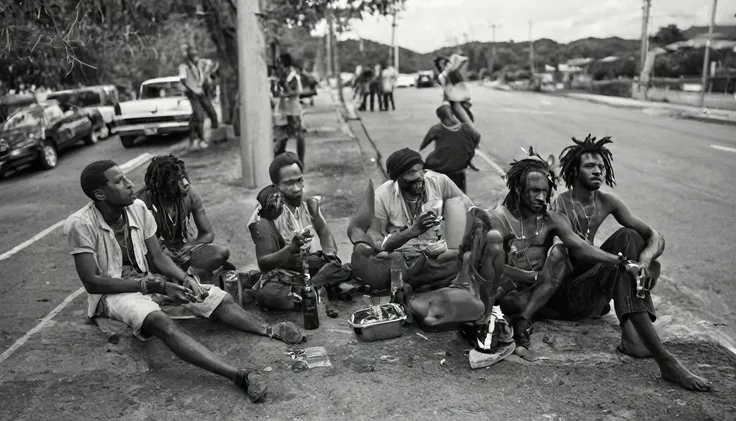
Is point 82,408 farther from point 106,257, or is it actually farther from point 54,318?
point 54,318

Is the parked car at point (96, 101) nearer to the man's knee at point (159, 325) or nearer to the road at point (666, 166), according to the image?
the road at point (666, 166)

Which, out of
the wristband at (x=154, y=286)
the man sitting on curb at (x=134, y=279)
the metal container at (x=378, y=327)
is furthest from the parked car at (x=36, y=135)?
the metal container at (x=378, y=327)

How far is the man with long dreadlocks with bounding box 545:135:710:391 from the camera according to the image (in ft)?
12.0

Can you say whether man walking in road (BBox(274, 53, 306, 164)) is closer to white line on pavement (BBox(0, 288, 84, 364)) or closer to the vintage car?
white line on pavement (BBox(0, 288, 84, 364))

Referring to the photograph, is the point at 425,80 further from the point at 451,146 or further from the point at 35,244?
the point at 35,244

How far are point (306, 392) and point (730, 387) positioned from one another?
238 cm

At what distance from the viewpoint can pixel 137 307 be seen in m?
3.90

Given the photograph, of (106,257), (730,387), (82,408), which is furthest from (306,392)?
(730,387)

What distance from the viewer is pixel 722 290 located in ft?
17.8

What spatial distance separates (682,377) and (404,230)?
1988mm

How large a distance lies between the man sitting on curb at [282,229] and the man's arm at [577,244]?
1.73 meters

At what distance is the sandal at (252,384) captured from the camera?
3484 mm

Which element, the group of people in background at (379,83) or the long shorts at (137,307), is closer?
the long shorts at (137,307)

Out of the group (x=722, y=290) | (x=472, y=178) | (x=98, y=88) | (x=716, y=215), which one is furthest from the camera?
(x=98, y=88)
